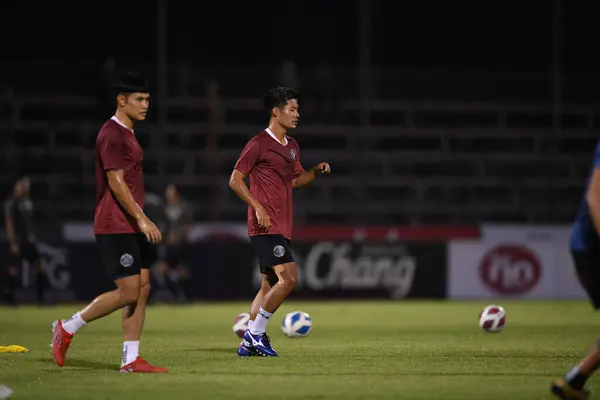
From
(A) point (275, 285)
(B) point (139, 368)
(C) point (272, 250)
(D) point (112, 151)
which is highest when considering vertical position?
(D) point (112, 151)

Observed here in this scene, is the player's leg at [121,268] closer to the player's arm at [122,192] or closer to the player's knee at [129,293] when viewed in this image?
the player's knee at [129,293]

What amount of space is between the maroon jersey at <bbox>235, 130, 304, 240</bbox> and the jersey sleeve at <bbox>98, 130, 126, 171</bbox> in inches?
76.5

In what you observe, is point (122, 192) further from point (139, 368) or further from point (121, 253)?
point (139, 368)

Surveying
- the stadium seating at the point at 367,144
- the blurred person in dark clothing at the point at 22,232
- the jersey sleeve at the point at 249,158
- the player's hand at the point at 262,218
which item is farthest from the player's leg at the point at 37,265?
the player's hand at the point at 262,218

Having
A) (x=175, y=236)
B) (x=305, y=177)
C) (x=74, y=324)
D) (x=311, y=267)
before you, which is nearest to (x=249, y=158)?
(x=305, y=177)

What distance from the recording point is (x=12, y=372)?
33.9 ft

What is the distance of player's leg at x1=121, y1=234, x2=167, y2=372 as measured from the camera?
33.5 ft

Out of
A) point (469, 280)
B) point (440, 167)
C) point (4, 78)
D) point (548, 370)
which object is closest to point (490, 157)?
point (440, 167)

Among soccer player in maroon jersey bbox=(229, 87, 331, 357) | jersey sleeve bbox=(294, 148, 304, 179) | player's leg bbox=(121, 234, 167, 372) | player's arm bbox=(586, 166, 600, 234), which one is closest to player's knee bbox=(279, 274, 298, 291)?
soccer player in maroon jersey bbox=(229, 87, 331, 357)

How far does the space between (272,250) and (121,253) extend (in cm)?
204

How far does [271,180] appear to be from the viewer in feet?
39.6

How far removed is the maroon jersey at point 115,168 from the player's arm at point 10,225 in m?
13.0

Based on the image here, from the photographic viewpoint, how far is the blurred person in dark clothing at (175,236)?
Answer: 81.1ft

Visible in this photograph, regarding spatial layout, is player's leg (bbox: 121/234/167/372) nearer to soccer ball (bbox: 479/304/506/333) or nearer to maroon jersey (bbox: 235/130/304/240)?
maroon jersey (bbox: 235/130/304/240)
